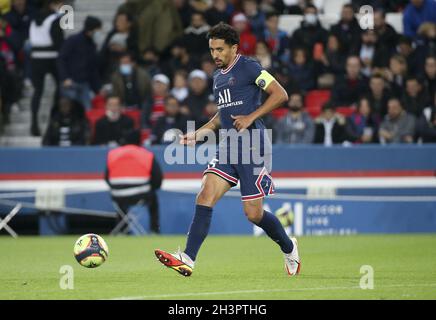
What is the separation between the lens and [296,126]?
707 inches

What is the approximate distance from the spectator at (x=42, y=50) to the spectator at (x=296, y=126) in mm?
4372

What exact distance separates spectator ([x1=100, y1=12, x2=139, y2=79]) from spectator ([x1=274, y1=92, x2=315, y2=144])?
145 inches

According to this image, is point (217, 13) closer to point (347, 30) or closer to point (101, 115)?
point (347, 30)

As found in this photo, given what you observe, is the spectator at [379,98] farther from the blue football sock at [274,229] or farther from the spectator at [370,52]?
the blue football sock at [274,229]

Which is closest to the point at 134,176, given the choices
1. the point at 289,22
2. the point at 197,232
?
the point at 289,22

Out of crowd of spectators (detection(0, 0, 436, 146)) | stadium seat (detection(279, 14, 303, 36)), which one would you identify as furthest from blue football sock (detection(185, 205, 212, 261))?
stadium seat (detection(279, 14, 303, 36))

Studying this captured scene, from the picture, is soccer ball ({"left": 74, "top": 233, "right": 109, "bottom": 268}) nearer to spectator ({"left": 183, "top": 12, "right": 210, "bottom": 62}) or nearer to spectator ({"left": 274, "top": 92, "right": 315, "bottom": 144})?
spectator ({"left": 274, "top": 92, "right": 315, "bottom": 144})

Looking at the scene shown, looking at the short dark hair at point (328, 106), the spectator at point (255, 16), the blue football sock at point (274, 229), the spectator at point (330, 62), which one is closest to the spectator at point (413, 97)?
the short dark hair at point (328, 106)

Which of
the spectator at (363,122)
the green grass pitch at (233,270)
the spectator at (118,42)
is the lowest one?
the green grass pitch at (233,270)

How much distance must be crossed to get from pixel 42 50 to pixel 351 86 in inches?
224

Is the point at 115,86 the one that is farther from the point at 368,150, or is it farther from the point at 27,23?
the point at 368,150

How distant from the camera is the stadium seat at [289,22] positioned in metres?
21.4

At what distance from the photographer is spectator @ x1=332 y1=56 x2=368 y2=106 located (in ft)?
62.3
